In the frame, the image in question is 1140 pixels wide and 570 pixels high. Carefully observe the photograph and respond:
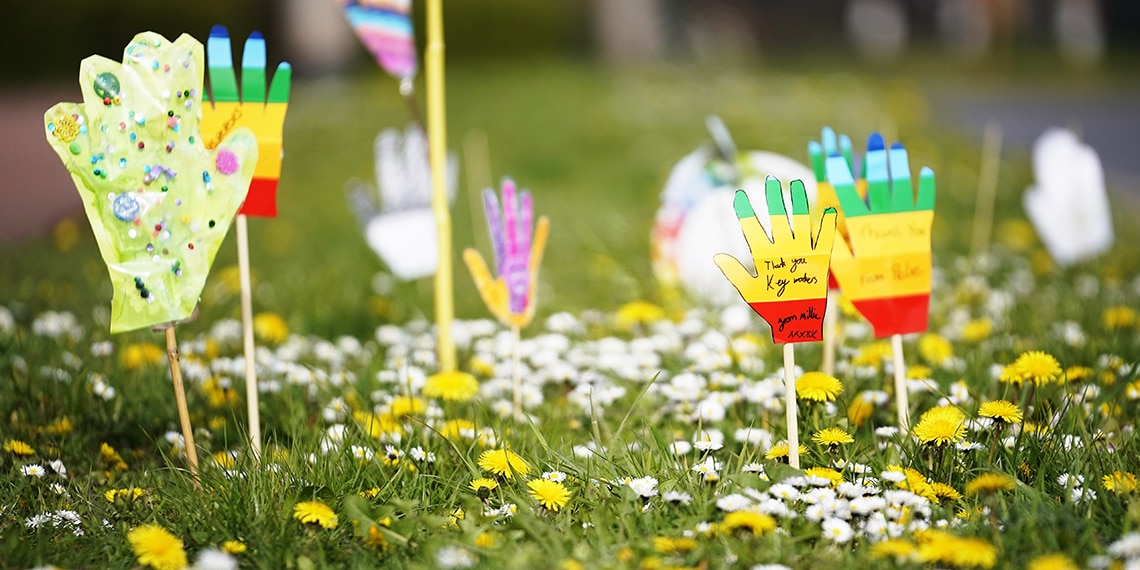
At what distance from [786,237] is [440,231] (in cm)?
96

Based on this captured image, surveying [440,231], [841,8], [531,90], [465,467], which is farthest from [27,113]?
[841,8]

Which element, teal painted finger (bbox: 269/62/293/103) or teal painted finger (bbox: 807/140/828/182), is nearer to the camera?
teal painted finger (bbox: 269/62/293/103)

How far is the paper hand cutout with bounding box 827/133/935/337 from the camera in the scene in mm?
1888

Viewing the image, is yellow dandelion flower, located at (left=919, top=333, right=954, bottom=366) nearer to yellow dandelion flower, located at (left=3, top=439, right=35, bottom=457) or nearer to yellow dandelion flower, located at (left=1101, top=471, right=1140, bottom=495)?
yellow dandelion flower, located at (left=1101, top=471, right=1140, bottom=495)

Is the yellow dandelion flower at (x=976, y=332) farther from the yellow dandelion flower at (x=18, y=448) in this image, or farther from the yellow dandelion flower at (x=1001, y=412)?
the yellow dandelion flower at (x=18, y=448)

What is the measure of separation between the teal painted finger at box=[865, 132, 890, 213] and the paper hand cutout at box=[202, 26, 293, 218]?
1084 millimetres

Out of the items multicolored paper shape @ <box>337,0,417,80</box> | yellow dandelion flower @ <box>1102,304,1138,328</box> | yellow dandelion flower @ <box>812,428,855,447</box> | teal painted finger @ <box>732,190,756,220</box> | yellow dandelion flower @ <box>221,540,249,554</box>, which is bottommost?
yellow dandelion flower @ <box>1102,304,1138,328</box>

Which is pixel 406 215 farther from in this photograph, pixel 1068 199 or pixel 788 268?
pixel 1068 199

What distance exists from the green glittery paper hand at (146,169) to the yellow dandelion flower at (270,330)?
975 millimetres

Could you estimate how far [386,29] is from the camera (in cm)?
234

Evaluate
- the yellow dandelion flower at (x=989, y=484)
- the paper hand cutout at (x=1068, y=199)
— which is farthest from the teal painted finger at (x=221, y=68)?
the paper hand cutout at (x=1068, y=199)

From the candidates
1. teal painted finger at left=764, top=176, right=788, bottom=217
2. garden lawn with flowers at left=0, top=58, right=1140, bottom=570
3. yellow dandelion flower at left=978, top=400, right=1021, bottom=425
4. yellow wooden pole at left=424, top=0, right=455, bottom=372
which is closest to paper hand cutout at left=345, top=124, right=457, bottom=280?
garden lawn with flowers at left=0, top=58, right=1140, bottom=570

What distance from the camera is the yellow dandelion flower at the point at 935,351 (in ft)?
7.91

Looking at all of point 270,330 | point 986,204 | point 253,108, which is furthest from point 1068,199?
point 253,108
